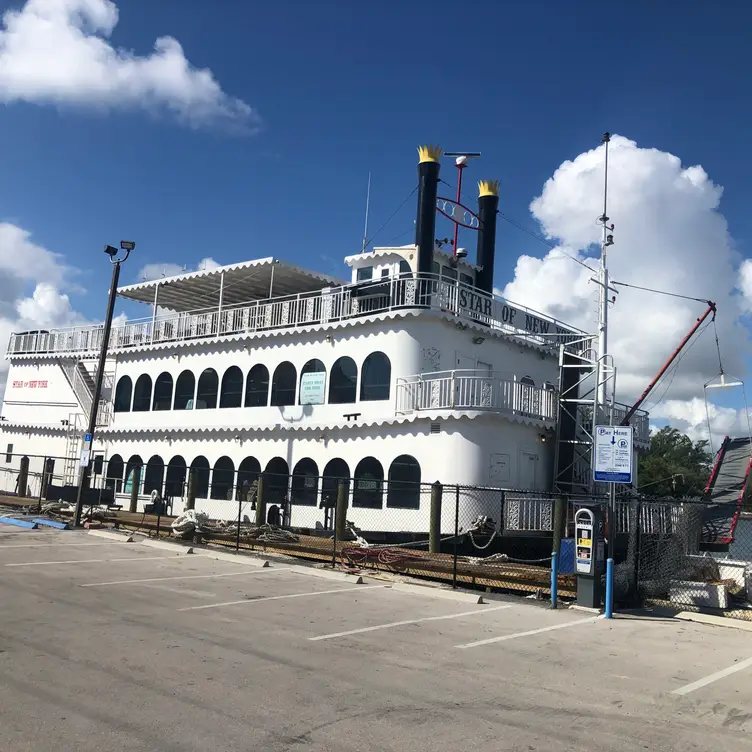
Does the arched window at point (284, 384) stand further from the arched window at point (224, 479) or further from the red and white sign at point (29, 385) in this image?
the red and white sign at point (29, 385)

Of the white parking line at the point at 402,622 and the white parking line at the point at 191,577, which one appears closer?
the white parking line at the point at 402,622

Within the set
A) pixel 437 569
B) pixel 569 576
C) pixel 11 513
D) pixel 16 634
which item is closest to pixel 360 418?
pixel 437 569

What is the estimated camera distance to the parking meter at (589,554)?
10.7m

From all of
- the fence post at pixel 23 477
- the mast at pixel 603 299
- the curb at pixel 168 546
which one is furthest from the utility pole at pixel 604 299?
the fence post at pixel 23 477

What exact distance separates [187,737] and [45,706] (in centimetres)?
121

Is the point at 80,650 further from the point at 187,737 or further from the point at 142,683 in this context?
the point at 187,737

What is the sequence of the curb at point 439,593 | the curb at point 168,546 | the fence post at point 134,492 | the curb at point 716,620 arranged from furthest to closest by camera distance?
the fence post at point 134,492
the curb at point 168,546
the curb at point 439,593
the curb at point 716,620

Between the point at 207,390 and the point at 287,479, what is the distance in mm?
4965

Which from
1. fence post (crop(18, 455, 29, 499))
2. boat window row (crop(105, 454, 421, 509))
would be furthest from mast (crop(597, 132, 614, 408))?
fence post (crop(18, 455, 29, 499))

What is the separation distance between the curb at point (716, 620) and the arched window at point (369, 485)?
9.21 m

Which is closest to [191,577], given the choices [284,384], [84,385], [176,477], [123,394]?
[284,384]

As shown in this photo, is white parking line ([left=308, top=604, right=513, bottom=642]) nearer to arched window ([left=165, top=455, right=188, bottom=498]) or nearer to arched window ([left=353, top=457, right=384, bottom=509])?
arched window ([left=353, top=457, right=384, bottom=509])

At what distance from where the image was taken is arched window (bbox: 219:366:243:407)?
23344mm

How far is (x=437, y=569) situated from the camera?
13.3 meters
